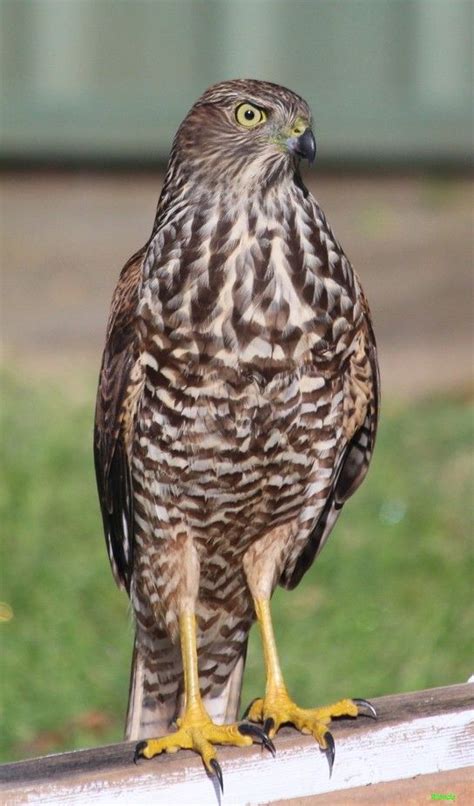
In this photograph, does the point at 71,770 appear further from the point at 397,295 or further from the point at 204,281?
the point at 397,295

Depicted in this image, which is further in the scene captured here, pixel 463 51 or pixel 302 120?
pixel 463 51

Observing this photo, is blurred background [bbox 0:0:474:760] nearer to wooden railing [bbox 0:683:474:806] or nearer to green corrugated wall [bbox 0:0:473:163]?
green corrugated wall [bbox 0:0:473:163]

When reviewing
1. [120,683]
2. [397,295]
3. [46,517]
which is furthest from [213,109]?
[397,295]

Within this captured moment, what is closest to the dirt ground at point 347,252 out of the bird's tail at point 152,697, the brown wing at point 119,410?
the bird's tail at point 152,697

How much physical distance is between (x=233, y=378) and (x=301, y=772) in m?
0.86

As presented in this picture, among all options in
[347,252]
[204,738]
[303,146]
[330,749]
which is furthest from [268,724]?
[347,252]

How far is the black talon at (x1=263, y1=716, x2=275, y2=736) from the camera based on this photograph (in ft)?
10.8

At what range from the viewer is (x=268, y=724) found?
3.35 metres

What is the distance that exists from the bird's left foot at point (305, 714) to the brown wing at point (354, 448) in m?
0.55

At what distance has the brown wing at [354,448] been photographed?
3.59m

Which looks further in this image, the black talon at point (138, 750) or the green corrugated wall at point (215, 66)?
the green corrugated wall at point (215, 66)

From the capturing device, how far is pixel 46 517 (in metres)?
6.36

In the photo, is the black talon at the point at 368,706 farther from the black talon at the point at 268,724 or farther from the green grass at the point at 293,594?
the green grass at the point at 293,594

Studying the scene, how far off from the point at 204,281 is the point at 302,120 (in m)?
0.41
